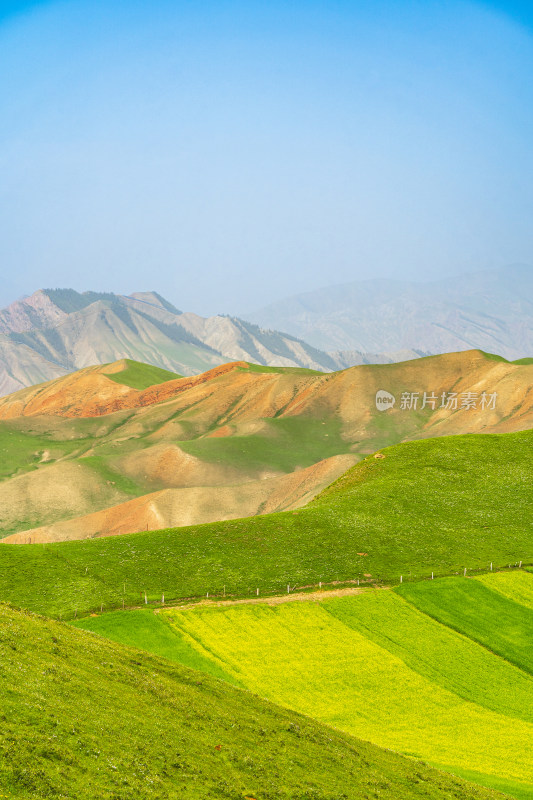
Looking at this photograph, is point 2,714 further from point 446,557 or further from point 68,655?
point 446,557

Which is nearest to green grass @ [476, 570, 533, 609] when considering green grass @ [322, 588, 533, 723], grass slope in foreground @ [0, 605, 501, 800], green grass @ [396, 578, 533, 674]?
green grass @ [396, 578, 533, 674]

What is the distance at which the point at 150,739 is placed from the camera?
2617cm

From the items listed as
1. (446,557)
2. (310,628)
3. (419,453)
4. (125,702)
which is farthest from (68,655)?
(419,453)

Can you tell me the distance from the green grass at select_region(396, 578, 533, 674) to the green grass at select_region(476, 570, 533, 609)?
3.02ft

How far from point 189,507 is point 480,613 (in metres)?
83.0

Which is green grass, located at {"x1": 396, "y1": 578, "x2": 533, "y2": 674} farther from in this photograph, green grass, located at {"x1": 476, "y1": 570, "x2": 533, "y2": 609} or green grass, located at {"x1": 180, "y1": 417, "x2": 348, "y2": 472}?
green grass, located at {"x1": 180, "y1": 417, "x2": 348, "y2": 472}

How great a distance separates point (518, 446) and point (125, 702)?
92024 mm

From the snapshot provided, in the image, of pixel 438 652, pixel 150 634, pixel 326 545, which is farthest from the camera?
pixel 326 545

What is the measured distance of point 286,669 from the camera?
5184 cm

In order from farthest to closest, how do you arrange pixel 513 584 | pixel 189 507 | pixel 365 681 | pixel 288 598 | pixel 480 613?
1. pixel 189 507
2. pixel 513 584
3. pixel 288 598
4. pixel 480 613
5. pixel 365 681

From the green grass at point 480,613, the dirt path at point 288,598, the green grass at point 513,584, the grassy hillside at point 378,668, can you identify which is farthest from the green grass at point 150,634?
the green grass at point 513,584

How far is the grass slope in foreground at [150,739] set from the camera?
21922 millimetres

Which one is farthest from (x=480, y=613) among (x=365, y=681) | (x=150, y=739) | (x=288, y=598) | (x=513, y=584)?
(x=150, y=739)

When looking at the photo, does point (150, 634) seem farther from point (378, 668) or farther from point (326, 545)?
point (326, 545)
